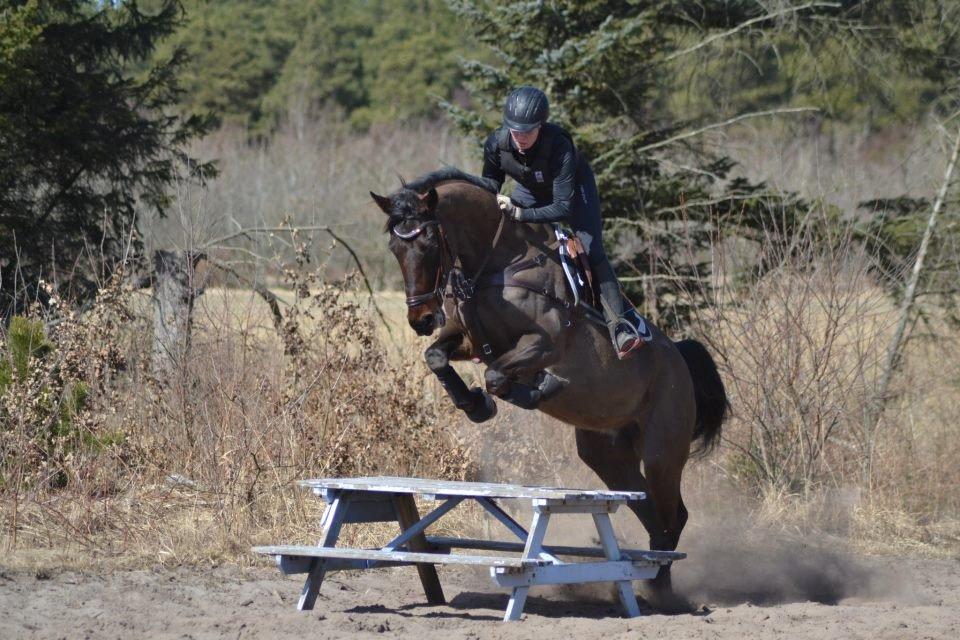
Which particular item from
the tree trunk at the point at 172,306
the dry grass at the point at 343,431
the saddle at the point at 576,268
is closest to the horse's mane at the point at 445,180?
the saddle at the point at 576,268

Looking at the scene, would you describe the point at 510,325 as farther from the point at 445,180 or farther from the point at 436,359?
the point at 445,180

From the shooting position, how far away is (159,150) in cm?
1247

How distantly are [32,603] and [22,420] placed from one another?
2199 millimetres

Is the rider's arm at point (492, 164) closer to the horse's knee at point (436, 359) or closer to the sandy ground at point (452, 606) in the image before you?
the horse's knee at point (436, 359)

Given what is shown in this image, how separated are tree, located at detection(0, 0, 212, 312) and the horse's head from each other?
525 centimetres

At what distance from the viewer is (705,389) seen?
8375 millimetres

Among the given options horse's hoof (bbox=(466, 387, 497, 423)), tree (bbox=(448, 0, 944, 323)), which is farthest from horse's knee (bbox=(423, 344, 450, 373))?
tree (bbox=(448, 0, 944, 323))

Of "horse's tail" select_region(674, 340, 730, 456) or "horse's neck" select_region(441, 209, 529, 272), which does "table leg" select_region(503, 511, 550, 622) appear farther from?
"horse's tail" select_region(674, 340, 730, 456)

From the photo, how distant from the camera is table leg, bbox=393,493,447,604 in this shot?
23.3 ft

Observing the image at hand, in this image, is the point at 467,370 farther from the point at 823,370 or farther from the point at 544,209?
the point at 544,209

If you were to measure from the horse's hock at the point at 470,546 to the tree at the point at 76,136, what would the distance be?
16.2ft

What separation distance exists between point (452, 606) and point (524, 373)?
163cm

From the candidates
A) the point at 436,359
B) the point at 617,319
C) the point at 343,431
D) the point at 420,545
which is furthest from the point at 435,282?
the point at 343,431

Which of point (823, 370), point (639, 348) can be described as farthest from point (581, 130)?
point (639, 348)
